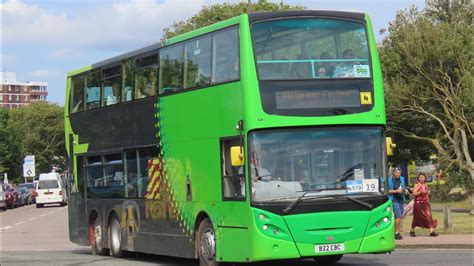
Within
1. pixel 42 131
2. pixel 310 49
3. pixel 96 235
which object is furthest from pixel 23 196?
pixel 310 49

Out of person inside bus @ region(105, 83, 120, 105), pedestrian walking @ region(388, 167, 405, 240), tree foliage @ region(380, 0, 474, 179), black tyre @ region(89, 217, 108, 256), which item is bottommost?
black tyre @ region(89, 217, 108, 256)

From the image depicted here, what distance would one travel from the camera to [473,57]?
36.6m

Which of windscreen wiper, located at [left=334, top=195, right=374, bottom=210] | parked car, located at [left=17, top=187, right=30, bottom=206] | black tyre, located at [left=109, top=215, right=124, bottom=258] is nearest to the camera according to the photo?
windscreen wiper, located at [left=334, top=195, right=374, bottom=210]

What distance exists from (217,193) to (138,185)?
4024 mm

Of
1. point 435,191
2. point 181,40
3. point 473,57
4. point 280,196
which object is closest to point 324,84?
point 280,196

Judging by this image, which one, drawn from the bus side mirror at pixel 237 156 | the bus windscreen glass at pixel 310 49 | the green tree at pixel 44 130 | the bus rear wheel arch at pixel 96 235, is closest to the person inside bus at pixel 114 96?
the bus rear wheel arch at pixel 96 235

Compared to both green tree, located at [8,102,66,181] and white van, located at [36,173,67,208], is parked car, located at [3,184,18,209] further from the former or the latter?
green tree, located at [8,102,66,181]

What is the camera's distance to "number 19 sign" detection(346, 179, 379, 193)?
14.0 metres

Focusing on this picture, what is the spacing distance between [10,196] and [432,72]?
35.4 metres

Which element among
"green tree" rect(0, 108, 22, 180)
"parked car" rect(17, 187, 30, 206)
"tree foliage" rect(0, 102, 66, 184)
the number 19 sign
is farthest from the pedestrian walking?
"tree foliage" rect(0, 102, 66, 184)

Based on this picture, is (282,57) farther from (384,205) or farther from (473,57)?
(473,57)

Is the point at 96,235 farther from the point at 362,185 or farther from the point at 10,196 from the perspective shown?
the point at 10,196

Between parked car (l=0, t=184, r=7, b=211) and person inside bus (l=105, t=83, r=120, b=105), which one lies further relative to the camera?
parked car (l=0, t=184, r=7, b=211)

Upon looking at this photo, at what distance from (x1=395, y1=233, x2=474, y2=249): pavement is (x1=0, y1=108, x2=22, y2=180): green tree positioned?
229 feet
